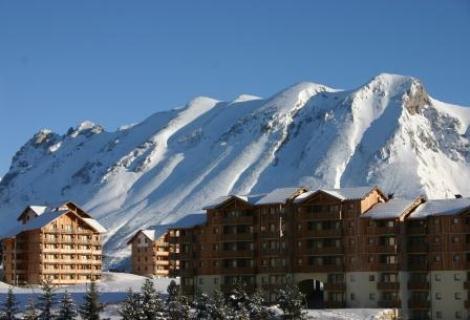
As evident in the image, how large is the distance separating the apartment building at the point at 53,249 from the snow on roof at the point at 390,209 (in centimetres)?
6546

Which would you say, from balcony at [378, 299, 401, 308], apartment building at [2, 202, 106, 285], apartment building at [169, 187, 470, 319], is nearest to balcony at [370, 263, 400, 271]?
apartment building at [169, 187, 470, 319]

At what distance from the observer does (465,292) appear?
124188 millimetres

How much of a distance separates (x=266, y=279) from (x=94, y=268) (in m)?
56.4

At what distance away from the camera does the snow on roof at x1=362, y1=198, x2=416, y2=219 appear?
128 m

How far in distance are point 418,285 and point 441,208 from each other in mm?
10073

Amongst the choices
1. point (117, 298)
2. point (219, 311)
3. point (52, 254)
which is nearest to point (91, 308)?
point (219, 311)

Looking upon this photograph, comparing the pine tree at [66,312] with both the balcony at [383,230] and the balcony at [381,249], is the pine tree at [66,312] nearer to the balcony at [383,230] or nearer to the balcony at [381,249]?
the balcony at [381,249]

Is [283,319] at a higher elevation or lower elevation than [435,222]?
lower

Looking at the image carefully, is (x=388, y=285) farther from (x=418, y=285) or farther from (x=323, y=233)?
(x=323, y=233)

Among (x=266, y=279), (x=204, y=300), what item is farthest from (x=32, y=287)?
(x=204, y=300)

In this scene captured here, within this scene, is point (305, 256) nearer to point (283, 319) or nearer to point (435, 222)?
point (435, 222)

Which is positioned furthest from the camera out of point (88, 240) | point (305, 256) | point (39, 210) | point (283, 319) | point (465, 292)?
point (39, 210)

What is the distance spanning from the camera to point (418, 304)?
127 meters

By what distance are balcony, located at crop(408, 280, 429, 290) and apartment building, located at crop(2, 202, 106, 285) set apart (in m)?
69.5
